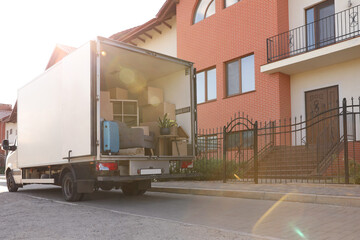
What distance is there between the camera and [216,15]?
18.2 m

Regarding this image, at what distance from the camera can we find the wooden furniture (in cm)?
991

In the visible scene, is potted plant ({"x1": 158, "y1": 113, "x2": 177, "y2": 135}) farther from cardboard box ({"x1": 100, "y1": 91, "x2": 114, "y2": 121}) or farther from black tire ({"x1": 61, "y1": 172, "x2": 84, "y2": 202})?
black tire ({"x1": 61, "y1": 172, "x2": 84, "y2": 202})

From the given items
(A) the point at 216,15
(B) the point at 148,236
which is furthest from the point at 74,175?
(A) the point at 216,15

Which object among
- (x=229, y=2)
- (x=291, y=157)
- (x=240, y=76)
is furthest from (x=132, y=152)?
(x=229, y=2)

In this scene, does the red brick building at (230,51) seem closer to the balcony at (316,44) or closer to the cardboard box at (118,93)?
the balcony at (316,44)

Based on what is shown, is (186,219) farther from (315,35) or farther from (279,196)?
(315,35)

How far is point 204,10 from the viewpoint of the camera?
19203 mm

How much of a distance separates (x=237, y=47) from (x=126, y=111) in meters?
8.68

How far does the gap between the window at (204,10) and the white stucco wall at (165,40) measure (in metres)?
2.08

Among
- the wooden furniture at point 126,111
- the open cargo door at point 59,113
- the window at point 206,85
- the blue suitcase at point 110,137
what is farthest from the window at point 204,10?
the blue suitcase at point 110,137

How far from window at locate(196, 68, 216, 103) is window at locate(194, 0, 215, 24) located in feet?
9.41

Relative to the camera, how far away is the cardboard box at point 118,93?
9.98m

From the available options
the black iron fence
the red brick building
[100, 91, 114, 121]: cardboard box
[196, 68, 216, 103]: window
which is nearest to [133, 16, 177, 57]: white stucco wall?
the red brick building

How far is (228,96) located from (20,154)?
9665mm
